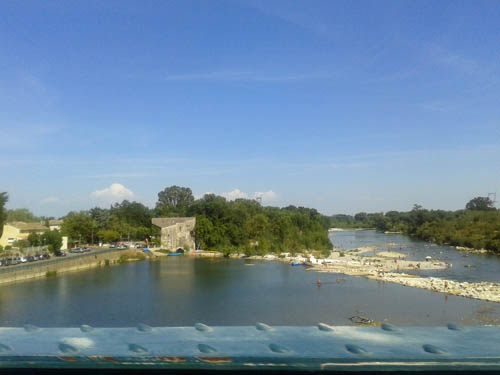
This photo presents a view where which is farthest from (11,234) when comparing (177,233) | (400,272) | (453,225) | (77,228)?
(453,225)

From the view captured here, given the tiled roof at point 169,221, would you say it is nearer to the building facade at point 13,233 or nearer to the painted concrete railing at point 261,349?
the building facade at point 13,233

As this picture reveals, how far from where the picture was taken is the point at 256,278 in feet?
81.3

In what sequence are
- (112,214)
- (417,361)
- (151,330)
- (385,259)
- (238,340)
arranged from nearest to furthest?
(417,361), (238,340), (151,330), (385,259), (112,214)

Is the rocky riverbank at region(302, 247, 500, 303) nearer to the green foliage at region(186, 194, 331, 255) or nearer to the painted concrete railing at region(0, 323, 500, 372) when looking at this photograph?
the green foliage at region(186, 194, 331, 255)

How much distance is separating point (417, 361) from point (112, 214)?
5046 cm

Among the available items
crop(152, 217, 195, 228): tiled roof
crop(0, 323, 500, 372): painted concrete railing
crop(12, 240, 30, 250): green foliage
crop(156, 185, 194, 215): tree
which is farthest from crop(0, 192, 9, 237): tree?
crop(156, 185, 194, 215): tree

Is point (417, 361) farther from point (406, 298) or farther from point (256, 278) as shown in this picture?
point (256, 278)

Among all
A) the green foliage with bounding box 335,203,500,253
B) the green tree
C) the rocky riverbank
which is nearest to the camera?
the rocky riverbank

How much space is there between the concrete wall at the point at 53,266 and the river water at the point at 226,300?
61 centimetres

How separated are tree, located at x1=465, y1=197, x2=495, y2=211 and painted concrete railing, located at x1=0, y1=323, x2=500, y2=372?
75.0 metres

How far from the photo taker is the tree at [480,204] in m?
68.6

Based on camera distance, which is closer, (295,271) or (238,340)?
(238,340)

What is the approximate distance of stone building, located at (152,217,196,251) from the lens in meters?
38.6

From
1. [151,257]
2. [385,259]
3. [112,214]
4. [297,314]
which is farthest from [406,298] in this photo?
[112,214]
